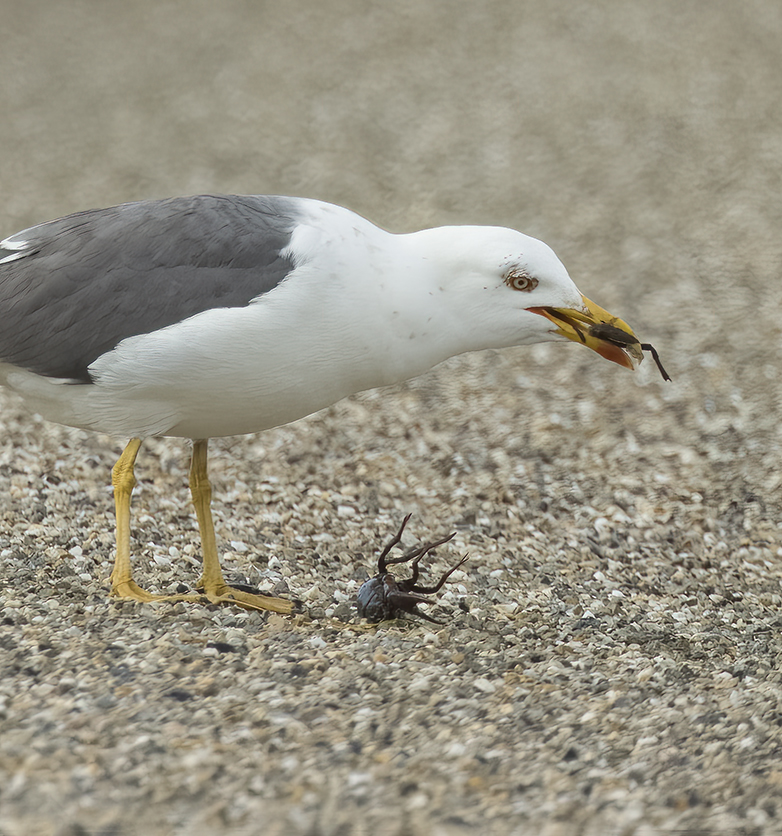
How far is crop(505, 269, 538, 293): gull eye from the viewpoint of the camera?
3.74 m

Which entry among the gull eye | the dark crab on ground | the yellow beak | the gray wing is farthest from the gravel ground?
the gull eye

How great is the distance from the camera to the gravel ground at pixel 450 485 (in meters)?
3.12

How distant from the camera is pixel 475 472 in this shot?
626 cm

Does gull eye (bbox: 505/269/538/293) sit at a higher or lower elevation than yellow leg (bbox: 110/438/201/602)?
higher

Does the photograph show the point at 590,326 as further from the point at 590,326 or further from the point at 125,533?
the point at 125,533

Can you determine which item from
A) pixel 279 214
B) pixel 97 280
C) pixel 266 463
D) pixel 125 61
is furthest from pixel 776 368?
pixel 125 61

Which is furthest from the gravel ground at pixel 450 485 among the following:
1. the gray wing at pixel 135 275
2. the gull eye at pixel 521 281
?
the gull eye at pixel 521 281

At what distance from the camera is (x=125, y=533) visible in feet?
13.7

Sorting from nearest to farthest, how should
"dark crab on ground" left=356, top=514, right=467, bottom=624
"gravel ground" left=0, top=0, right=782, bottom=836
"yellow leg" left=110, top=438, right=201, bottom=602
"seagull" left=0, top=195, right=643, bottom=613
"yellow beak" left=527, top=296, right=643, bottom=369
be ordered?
"gravel ground" left=0, top=0, right=782, bottom=836 < "seagull" left=0, top=195, right=643, bottom=613 < "yellow beak" left=527, top=296, right=643, bottom=369 < "yellow leg" left=110, top=438, right=201, bottom=602 < "dark crab on ground" left=356, top=514, right=467, bottom=624

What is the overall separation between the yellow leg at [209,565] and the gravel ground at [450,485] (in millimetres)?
142

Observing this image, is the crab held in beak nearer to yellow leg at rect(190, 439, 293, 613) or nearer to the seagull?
the seagull

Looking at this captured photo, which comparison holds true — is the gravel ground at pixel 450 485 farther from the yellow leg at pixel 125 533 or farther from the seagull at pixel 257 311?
the seagull at pixel 257 311

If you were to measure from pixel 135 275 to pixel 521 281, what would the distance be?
4.39 feet

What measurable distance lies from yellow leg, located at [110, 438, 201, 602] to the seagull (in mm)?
222
